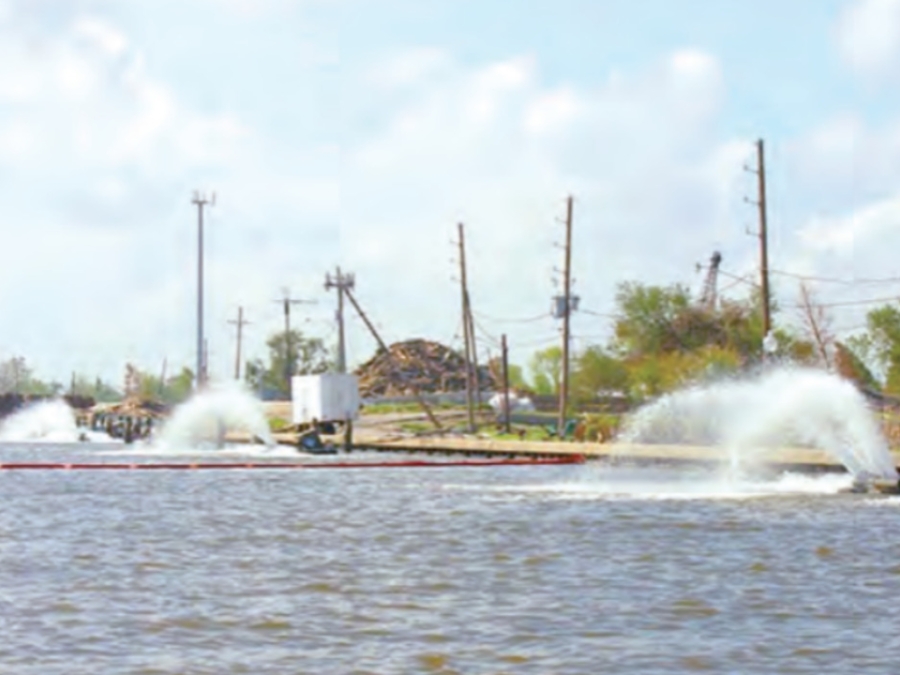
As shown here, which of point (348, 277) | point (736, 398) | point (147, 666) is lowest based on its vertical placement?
point (147, 666)

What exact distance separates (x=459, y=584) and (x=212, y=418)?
9004 centimetres

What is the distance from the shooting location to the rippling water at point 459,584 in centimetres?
2214

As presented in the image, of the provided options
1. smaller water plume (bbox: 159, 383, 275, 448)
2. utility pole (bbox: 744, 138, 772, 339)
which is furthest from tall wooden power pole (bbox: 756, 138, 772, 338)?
smaller water plume (bbox: 159, 383, 275, 448)

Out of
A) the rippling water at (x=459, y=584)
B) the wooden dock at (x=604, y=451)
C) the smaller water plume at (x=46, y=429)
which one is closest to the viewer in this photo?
the rippling water at (x=459, y=584)

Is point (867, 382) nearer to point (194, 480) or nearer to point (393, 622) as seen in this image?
point (194, 480)

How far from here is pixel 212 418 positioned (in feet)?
387

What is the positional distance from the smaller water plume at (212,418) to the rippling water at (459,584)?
60441mm

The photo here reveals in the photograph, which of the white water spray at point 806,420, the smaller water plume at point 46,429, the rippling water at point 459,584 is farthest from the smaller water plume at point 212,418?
the rippling water at point 459,584

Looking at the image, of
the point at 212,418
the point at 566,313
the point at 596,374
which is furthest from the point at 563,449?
the point at 596,374

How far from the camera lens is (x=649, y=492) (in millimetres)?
54219

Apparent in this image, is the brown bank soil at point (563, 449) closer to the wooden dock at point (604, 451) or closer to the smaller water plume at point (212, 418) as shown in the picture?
the wooden dock at point (604, 451)

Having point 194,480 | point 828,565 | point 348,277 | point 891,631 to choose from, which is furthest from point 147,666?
point 348,277

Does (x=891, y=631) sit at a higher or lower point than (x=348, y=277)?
lower

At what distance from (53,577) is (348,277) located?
96646mm
